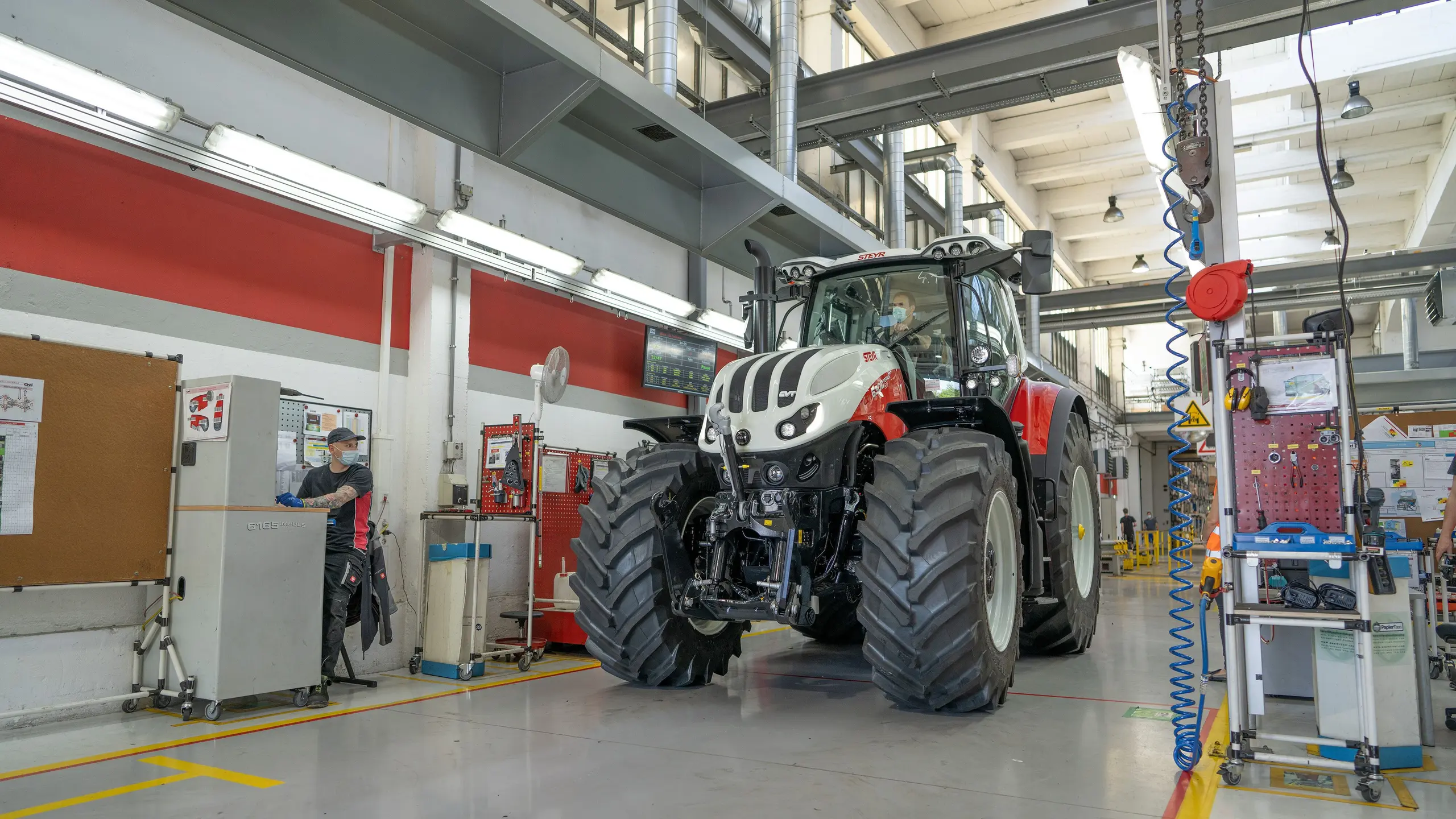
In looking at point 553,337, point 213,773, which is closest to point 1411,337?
point 553,337

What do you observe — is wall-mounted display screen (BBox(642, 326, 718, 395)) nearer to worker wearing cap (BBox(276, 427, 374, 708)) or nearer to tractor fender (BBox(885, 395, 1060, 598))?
worker wearing cap (BBox(276, 427, 374, 708))

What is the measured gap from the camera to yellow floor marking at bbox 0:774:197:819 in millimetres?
3301

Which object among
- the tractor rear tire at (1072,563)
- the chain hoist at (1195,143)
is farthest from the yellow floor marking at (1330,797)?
the tractor rear tire at (1072,563)

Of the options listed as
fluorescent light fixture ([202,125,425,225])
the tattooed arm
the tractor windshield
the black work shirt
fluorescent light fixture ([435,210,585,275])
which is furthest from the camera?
fluorescent light fixture ([435,210,585,275])

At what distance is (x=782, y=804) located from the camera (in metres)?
3.26

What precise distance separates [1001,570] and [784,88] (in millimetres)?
4912

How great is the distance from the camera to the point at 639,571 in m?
5.04

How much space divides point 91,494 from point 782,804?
4117mm

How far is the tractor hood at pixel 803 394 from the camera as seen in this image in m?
4.86

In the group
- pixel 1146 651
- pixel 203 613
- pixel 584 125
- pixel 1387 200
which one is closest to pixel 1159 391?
pixel 1387 200

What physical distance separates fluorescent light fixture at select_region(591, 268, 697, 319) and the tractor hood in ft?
10.1

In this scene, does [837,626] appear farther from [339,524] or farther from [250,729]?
[250,729]

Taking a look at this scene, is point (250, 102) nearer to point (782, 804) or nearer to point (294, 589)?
point (294, 589)

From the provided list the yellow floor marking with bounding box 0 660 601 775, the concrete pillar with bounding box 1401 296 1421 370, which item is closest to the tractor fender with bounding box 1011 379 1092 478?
the yellow floor marking with bounding box 0 660 601 775
